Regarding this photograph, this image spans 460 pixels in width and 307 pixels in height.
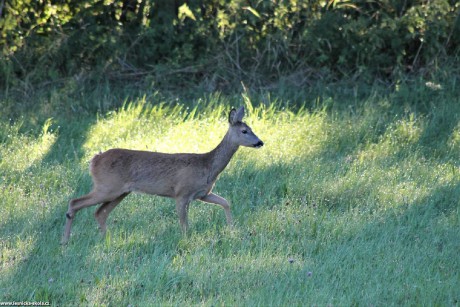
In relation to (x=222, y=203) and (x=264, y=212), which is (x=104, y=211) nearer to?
(x=222, y=203)

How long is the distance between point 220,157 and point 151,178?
2.24 ft

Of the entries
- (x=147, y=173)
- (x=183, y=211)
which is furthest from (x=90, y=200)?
(x=183, y=211)

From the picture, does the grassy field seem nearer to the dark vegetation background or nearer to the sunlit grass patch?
the sunlit grass patch

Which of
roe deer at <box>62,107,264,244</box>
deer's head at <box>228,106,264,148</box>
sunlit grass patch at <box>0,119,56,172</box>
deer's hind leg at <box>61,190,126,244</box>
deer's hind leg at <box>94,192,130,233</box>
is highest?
deer's head at <box>228,106,264,148</box>

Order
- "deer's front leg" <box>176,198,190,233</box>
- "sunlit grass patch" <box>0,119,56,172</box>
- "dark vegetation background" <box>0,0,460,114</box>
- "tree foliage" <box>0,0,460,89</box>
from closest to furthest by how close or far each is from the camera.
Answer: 1. "deer's front leg" <box>176,198,190,233</box>
2. "sunlit grass patch" <box>0,119,56,172</box>
3. "dark vegetation background" <box>0,0,460,114</box>
4. "tree foliage" <box>0,0,460,89</box>

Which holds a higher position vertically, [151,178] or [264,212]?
[151,178]

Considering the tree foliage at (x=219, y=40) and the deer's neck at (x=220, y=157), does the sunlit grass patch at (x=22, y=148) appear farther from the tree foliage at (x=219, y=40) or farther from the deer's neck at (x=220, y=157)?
the tree foliage at (x=219, y=40)

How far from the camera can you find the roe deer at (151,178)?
7.43m

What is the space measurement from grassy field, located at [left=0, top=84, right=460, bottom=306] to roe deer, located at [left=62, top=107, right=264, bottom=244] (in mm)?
215

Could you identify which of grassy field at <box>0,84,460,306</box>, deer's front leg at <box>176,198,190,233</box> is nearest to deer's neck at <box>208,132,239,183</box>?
deer's front leg at <box>176,198,190,233</box>

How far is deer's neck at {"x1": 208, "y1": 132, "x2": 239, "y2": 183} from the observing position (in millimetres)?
7715

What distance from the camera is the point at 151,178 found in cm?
754

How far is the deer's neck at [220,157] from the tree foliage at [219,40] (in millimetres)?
5022

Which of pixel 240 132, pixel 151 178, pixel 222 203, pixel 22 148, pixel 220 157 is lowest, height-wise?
pixel 22 148
